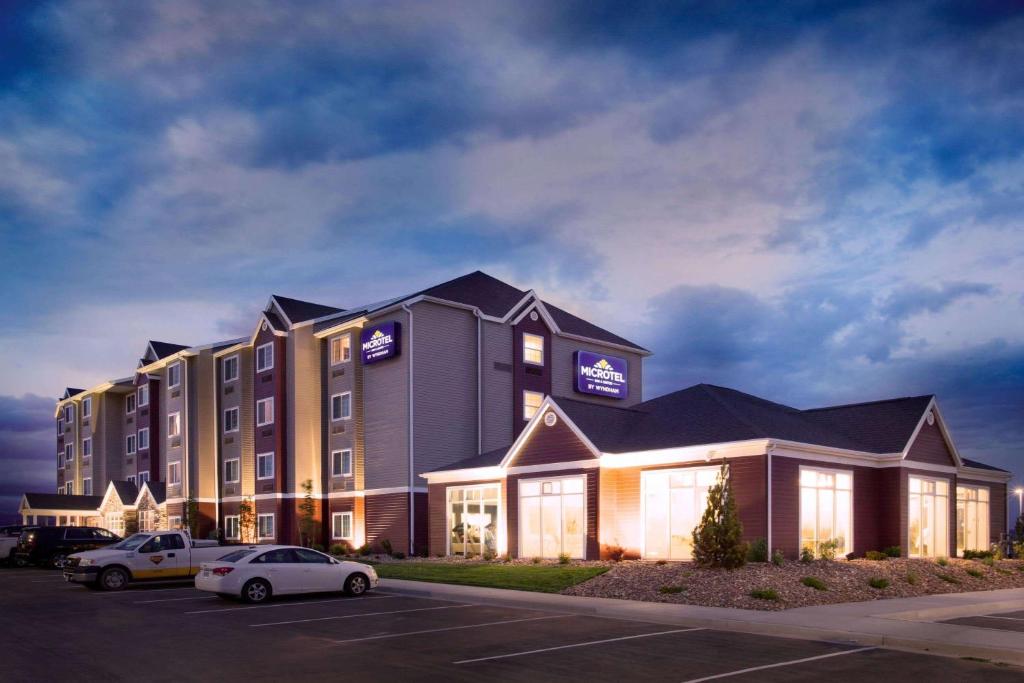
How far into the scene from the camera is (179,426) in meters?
60.8

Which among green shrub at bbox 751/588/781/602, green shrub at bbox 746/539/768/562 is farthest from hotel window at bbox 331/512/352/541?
green shrub at bbox 751/588/781/602

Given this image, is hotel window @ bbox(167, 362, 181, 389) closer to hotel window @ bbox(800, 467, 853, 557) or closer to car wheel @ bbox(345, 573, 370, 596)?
car wheel @ bbox(345, 573, 370, 596)

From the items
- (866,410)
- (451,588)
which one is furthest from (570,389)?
(451,588)

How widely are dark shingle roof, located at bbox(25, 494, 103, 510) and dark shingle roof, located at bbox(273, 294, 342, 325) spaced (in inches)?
1213

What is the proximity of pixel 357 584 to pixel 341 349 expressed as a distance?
82.1 ft

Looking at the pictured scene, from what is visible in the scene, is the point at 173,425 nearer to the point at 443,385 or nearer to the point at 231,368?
the point at 231,368

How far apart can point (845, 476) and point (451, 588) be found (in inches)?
580

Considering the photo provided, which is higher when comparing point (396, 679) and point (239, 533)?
point (396, 679)

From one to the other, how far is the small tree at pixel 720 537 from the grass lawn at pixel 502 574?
10.7ft

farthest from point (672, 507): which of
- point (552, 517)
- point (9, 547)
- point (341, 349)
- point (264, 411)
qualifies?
point (9, 547)

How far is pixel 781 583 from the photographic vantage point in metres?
22.7

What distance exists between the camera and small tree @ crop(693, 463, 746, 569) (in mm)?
24469

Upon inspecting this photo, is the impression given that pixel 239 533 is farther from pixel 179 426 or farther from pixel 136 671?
pixel 136 671

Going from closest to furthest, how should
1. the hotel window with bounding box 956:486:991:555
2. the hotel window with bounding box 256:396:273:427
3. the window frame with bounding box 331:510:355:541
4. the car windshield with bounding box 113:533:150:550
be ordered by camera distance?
the car windshield with bounding box 113:533:150:550
the hotel window with bounding box 956:486:991:555
the window frame with bounding box 331:510:355:541
the hotel window with bounding box 256:396:273:427
